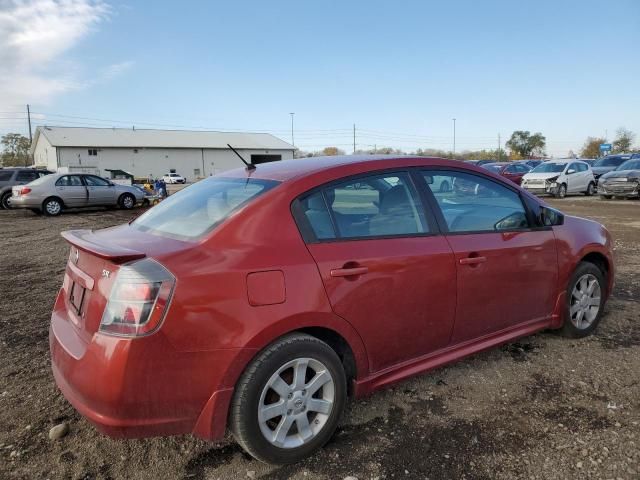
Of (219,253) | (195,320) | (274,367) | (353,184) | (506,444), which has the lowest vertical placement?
(506,444)

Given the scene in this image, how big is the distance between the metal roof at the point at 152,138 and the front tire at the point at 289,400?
60.0 metres

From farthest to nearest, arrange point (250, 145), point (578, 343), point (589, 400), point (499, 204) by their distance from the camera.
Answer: point (250, 145)
point (578, 343)
point (499, 204)
point (589, 400)

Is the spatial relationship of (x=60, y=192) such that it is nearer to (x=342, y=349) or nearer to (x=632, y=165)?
(x=342, y=349)

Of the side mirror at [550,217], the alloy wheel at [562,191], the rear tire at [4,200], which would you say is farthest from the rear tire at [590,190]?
the rear tire at [4,200]

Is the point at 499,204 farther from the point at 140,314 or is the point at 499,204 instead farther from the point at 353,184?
the point at 140,314

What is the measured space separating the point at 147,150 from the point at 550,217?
204 feet

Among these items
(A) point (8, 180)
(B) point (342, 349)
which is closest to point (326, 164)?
(B) point (342, 349)

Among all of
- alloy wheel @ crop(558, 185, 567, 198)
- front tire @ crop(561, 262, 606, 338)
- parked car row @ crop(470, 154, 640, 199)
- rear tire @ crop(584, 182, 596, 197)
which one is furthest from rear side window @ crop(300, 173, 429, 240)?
rear tire @ crop(584, 182, 596, 197)

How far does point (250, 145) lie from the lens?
216ft

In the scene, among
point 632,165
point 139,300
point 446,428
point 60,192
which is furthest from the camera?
point 632,165

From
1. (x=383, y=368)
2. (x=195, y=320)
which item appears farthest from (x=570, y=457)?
(x=195, y=320)

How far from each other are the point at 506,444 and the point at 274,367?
56.1 inches

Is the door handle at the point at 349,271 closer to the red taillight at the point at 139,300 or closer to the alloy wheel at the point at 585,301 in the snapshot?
the red taillight at the point at 139,300

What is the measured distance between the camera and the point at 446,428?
2941mm
